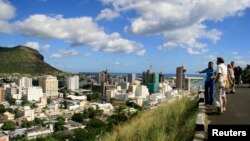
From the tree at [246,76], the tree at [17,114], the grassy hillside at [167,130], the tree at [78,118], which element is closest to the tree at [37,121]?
the tree at [78,118]

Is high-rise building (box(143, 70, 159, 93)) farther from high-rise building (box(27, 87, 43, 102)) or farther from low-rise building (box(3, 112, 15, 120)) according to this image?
low-rise building (box(3, 112, 15, 120))

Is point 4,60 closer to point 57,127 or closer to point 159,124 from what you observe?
point 57,127

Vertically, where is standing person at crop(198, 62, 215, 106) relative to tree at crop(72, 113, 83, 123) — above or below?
above

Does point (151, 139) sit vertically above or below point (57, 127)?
above

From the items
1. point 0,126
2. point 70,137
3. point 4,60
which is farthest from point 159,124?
point 4,60

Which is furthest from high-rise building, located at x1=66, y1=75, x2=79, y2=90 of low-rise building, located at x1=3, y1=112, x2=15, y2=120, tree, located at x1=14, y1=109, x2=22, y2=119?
low-rise building, located at x1=3, y1=112, x2=15, y2=120

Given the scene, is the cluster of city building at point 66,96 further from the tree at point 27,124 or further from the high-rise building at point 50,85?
Result: the tree at point 27,124
